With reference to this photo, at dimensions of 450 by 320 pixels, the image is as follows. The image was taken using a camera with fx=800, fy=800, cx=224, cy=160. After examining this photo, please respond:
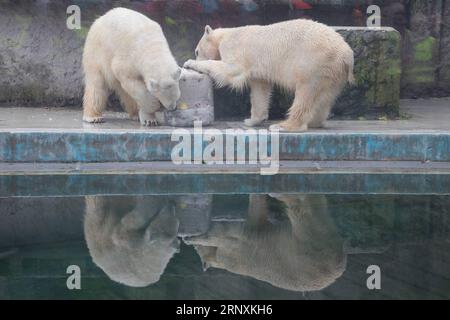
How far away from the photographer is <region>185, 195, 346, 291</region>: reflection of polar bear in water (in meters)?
4.30

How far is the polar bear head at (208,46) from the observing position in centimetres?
794

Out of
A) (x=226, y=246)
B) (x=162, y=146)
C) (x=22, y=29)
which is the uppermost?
(x=22, y=29)

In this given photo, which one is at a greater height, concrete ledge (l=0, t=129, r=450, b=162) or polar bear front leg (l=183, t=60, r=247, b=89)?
polar bear front leg (l=183, t=60, r=247, b=89)

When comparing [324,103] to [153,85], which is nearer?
[153,85]

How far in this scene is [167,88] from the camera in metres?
7.00

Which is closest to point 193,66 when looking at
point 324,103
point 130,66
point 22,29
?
point 130,66

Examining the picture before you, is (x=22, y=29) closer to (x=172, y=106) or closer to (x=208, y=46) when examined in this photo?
(x=208, y=46)

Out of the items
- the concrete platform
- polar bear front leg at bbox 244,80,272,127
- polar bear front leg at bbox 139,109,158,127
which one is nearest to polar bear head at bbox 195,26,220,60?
polar bear front leg at bbox 244,80,272,127

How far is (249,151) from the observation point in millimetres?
7051

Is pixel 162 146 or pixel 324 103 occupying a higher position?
pixel 324 103

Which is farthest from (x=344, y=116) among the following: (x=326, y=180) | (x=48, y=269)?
(x=48, y=269)

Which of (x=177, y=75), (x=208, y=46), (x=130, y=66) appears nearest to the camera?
(x=177, y=75)

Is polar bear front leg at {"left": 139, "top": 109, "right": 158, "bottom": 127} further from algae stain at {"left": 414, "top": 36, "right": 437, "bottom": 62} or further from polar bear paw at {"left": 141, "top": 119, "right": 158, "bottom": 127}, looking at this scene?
algae stain at {"left": 414, "top": 36, "right": 437, "bottom": 62}

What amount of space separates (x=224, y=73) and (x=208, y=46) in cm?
48
